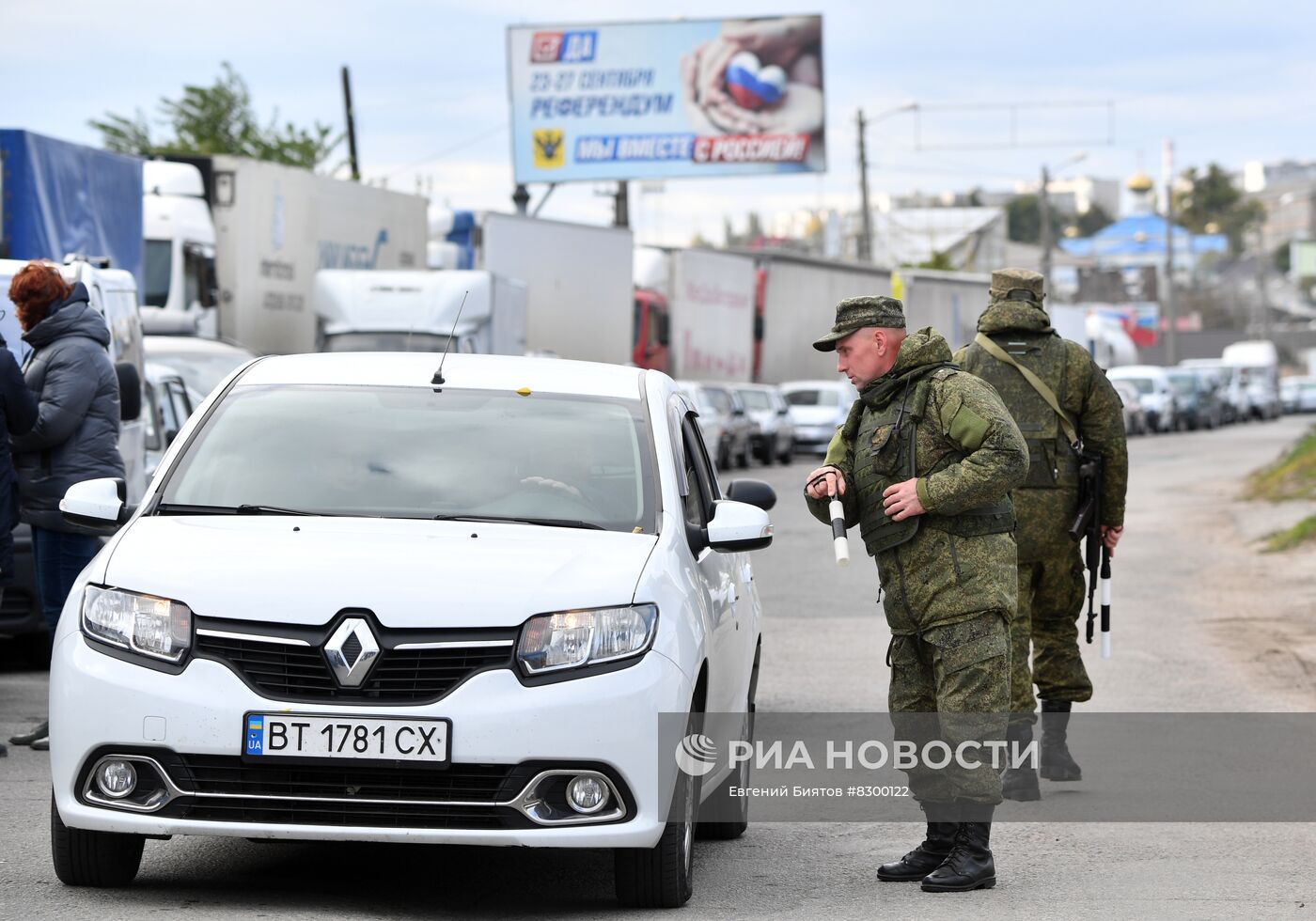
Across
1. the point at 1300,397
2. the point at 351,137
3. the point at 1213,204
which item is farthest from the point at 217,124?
the point at 1213,204

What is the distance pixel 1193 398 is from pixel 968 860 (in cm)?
5740

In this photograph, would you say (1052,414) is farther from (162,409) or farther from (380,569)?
(162,409)

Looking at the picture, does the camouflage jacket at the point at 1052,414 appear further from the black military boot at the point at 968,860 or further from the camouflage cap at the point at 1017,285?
the black military boot at the point at 968,860

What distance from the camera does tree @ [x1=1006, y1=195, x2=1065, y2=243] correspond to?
187m

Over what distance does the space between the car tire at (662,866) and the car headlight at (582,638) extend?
285 mm

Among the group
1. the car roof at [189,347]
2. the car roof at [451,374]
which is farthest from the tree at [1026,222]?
the car roof at [451,374]

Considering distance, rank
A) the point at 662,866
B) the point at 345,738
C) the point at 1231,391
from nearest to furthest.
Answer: the point at 345,738, the point at 662,866, the point at 1231,391

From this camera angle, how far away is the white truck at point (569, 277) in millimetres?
31875

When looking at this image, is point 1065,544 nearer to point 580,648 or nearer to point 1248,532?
point 580,648

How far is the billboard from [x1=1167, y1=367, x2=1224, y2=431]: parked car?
1726 centimetres

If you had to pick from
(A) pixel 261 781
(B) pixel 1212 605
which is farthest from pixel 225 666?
(B) pixel 1212 605

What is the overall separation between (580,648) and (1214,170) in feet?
531

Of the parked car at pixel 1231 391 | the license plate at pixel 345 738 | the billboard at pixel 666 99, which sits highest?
the billboard at pixel 666 99

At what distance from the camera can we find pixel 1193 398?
202 feet
